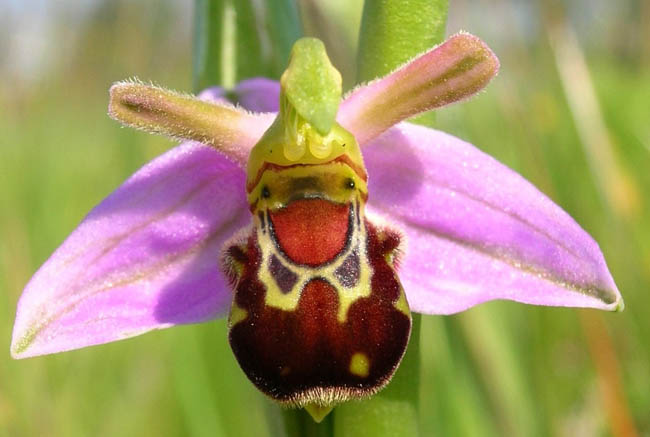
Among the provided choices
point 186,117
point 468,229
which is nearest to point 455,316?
point 468,229

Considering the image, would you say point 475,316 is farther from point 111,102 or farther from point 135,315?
point 111,102

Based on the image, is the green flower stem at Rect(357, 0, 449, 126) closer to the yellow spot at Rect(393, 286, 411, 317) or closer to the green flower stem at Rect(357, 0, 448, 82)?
the green flower stem at Rect(357, 0, 448, 82)

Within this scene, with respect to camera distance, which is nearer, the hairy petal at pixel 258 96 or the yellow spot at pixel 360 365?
the yellow spot at pixel 360 365


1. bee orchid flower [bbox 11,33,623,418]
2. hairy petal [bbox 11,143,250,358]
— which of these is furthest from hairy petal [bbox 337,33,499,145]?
hairy petal [bbox 11,143,250,358]

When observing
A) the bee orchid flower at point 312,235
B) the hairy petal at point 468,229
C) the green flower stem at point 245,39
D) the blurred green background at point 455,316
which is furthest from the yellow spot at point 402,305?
the green flower stem at point 245,39

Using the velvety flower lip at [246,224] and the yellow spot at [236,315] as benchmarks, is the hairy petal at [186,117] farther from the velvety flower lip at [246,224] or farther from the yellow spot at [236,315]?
the yellow spot at [236,315]

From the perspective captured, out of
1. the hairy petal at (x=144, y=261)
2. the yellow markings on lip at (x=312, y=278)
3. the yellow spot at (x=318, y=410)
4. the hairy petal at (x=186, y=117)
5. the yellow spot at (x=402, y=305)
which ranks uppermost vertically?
the hairy petal at (x=186, y=117)

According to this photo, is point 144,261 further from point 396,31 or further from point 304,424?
point 396,31
